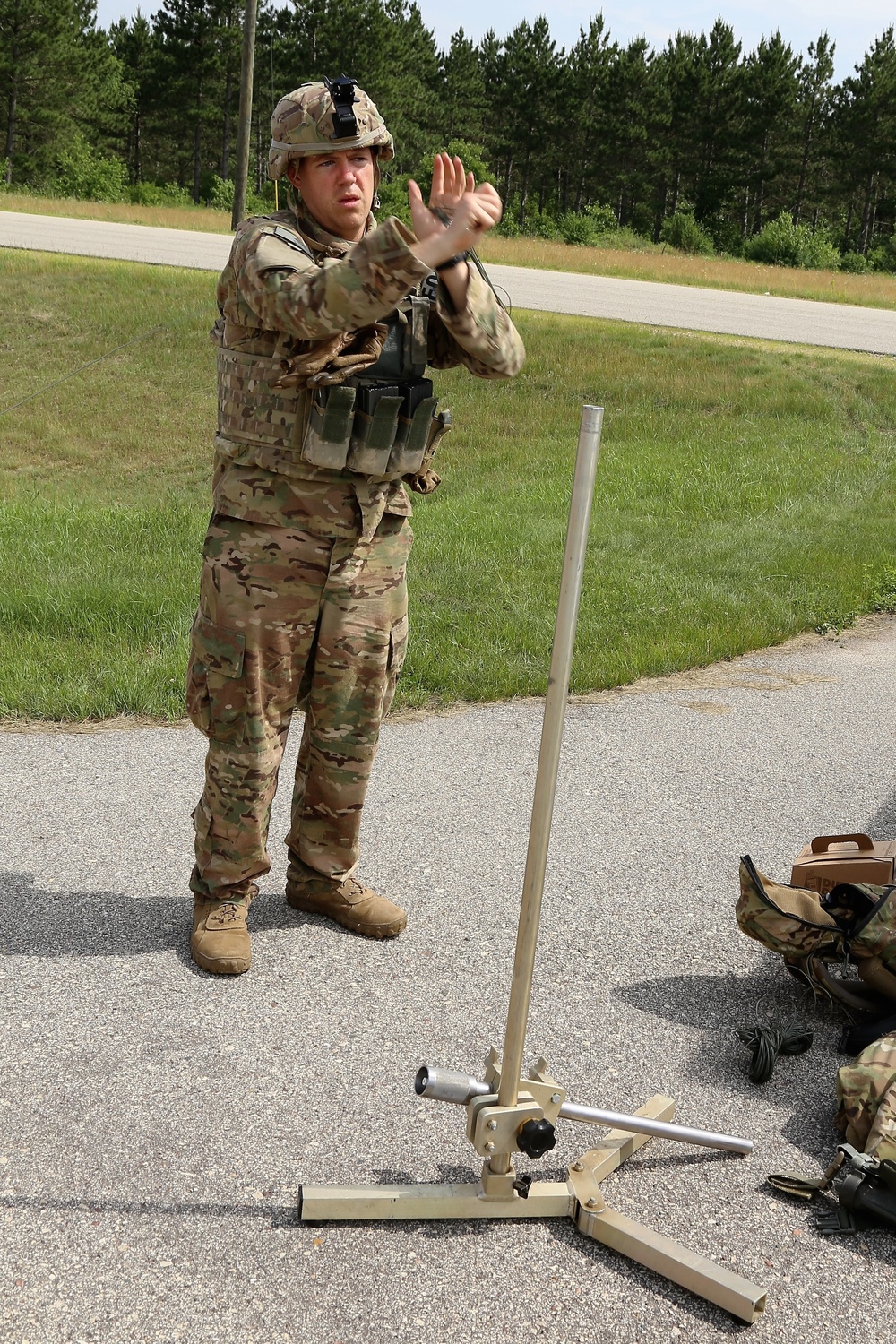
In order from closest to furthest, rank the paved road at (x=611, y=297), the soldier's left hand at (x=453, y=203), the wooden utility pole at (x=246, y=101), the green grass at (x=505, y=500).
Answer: the soldier's left hand at (x=453, y=203)
the green grass at (x=505, y=500)
the paved road at (x=611, y=297)
the wooden utility pole at (x=246, y=101)

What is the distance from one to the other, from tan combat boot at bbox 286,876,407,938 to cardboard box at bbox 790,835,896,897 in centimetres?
122

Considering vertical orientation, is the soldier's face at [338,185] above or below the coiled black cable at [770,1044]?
above

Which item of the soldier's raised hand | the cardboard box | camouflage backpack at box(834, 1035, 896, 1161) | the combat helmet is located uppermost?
the combat helmet

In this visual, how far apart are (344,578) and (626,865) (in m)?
1.67

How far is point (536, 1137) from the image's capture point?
8.77ft

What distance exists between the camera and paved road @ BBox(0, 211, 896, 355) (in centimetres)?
1892

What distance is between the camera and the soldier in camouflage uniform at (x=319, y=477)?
3.17m

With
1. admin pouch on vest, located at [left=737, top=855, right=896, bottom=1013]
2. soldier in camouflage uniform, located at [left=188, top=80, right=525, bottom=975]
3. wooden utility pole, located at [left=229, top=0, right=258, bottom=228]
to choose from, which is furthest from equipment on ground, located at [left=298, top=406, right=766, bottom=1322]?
wooden utility pole, located at [left=229, top=0, right=258, bottom=228]

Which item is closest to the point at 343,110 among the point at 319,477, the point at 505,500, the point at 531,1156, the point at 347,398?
the point at 347,398

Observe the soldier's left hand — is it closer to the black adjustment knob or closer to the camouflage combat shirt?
the camouflage combat shirt

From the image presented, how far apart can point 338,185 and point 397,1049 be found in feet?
7.33

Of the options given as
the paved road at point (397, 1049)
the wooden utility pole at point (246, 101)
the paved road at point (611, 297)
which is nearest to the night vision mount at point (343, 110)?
the paved road at point (397, 1049)

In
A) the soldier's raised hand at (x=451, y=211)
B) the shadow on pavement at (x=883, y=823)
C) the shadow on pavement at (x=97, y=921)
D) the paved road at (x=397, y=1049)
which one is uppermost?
the soldier's raised hand at (x=451, y=211)

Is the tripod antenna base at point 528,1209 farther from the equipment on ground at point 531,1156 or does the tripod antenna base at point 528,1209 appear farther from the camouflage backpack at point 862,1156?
the camouflage backpack at point 862,1156
